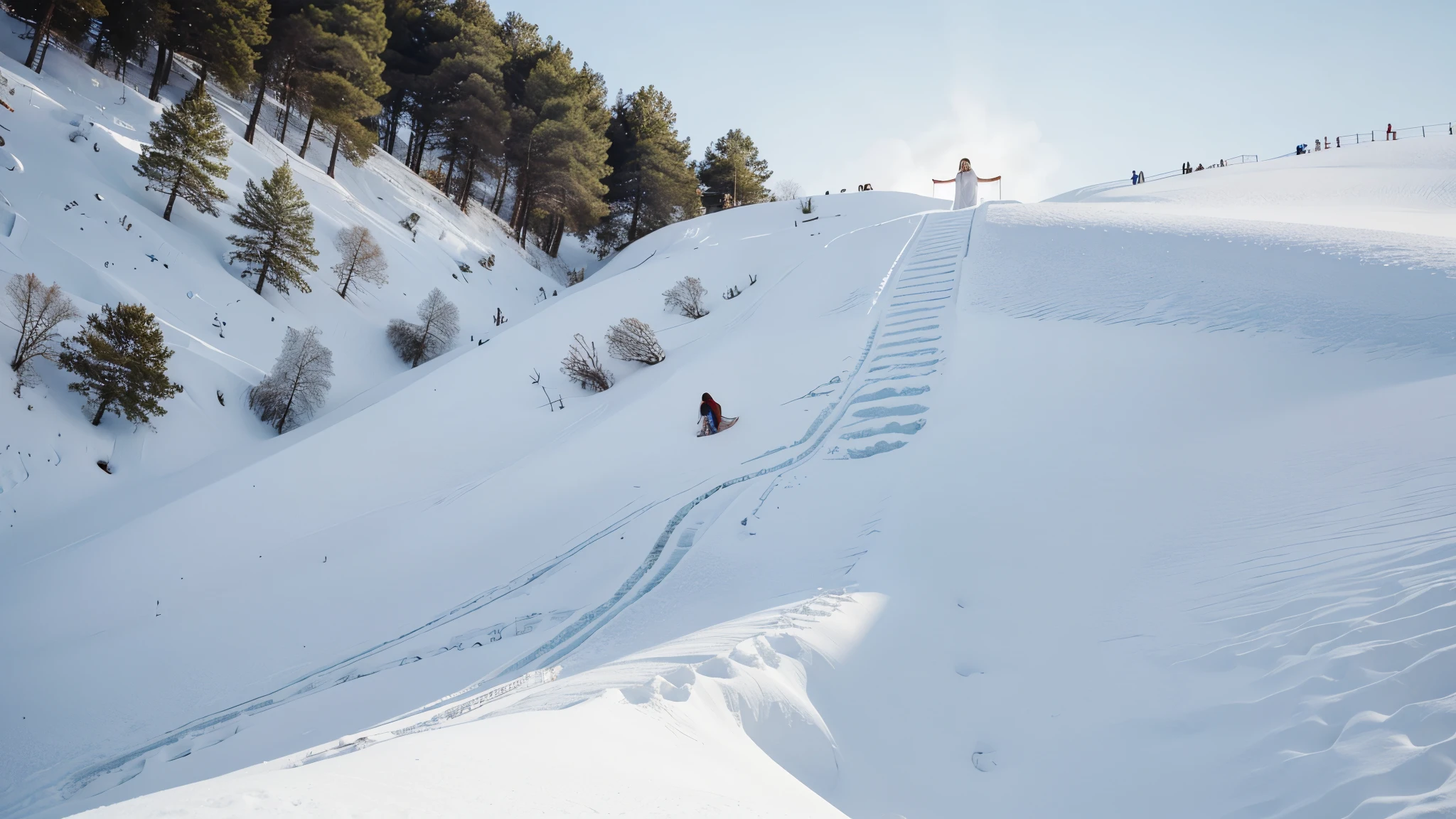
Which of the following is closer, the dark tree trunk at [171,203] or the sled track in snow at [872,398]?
the sled track in snow at [872,398]

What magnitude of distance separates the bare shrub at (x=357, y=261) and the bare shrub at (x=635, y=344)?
311 inches

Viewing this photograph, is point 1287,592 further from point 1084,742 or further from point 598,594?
point 598,594

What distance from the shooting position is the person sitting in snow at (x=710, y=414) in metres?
8.70

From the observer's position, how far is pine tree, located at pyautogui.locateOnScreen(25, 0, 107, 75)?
15.3 metres

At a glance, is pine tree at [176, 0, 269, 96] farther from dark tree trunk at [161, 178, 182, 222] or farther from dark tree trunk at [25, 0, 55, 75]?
dark tree trunk at [161, 178, 182, 222]

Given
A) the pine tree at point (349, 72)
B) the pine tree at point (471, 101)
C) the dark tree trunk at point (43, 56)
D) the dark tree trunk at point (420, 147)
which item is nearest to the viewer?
the dark tree trunk at point (43, 56)

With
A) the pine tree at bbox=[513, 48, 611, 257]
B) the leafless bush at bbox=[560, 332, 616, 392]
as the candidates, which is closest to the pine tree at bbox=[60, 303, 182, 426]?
the leafless bush at bbox=[560, 332, 616, 392]

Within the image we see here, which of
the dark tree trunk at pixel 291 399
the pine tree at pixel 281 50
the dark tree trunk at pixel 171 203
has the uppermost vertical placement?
the pine tree at pixel 281 50

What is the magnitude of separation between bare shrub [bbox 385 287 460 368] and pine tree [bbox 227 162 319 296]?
6.28 ft

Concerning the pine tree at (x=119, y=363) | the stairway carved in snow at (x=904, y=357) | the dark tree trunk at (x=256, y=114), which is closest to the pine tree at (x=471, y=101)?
the dark tree trunk at (x=256, y=114)

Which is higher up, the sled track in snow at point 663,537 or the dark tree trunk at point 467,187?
the dark tree trunk at point 467,187

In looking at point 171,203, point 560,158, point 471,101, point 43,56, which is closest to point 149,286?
point 171,203

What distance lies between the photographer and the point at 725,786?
2.67 m

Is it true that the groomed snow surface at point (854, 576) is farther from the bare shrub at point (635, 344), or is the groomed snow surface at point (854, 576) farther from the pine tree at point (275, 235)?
the pine tree at point (275, 235)
